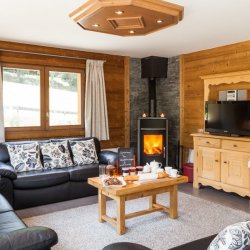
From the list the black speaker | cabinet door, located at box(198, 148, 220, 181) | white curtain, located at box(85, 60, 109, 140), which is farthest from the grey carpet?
the black speaker

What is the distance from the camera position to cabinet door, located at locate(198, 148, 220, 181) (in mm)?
4508

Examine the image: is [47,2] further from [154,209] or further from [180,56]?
[180,56]

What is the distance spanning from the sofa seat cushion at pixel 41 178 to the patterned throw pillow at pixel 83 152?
489mm

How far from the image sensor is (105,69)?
5.67m

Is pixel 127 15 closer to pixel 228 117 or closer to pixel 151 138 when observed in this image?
pixel 228 117

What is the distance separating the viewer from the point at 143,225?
10.7ft

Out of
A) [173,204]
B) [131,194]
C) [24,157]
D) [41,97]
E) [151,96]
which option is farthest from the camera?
[151,96]

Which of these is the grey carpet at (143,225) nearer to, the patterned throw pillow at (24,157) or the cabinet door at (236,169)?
the cabinet door at (236,169)

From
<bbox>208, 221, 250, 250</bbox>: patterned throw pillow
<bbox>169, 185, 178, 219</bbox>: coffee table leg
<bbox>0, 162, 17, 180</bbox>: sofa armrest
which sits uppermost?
<bbox>208, 221, 250, 250</bbox>: patterned throw pillow

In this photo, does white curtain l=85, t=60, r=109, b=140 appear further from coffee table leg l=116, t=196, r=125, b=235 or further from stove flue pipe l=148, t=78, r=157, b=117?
coffee table leg l=116, t=196, r=125, b=235

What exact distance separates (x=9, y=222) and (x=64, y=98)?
3.22 metres

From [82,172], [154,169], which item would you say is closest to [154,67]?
[82,172]

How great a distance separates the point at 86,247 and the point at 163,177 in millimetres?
1204

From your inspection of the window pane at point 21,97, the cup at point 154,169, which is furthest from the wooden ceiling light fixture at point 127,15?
the window pane at point 21,97
